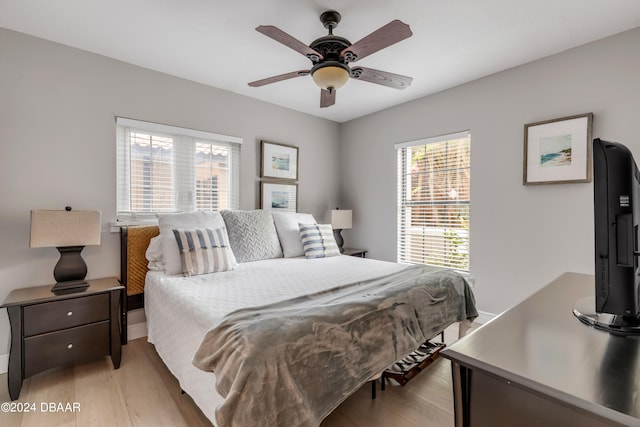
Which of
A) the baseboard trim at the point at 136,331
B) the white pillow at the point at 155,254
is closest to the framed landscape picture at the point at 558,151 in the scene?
the white pillow at the point at 155,254

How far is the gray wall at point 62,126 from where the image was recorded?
7.39 ft

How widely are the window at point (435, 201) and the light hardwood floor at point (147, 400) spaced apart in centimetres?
152

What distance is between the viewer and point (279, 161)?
3.87 metres

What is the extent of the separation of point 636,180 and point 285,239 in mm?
2780

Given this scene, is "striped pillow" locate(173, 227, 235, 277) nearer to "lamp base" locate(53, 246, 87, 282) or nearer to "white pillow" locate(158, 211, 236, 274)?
"white pillow" locate(158, 211, 236, 274)

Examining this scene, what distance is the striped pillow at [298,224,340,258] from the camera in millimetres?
3191

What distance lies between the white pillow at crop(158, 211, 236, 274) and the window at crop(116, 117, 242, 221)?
398 mm

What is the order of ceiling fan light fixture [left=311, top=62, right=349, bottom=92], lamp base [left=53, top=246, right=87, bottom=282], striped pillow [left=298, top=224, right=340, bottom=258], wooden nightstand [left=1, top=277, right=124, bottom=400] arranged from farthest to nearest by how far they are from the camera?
striped pillow [left=298, top=224, right=340, bottom=258]
lamp base [left=53, top=246, right=87, bottom=282]
ceiling fan light fixture [left=311, top=62, right=349, bottom=92]
wooden nightstand [left=1, top=277, right=124, bottom=400]

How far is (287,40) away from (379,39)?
1.84ft

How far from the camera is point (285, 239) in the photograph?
129 inches

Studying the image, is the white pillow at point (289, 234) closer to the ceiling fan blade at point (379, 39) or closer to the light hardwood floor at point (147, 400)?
the light hardwood floor at point (147, 400)

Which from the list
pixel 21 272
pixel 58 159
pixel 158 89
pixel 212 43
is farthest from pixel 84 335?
pixel 212 43

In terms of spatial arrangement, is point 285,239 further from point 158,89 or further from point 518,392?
point 518,392

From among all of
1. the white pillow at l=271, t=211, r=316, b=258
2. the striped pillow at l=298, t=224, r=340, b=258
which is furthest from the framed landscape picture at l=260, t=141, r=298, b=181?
the striped pillow at l=298, t=224, r=340, b=258
